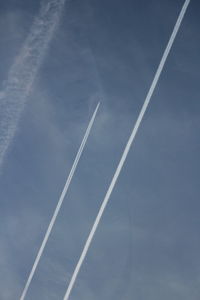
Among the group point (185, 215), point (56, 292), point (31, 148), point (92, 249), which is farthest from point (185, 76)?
point (56, 292)

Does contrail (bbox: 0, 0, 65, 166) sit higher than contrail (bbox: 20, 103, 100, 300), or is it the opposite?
contrail (bbox: 0, 0, 65, 166)

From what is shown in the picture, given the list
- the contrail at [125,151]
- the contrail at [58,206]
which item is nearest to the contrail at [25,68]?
the contrail at [58,206]

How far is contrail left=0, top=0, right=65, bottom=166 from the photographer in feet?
44.5

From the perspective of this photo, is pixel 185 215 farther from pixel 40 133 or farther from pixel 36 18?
pixel 36 18

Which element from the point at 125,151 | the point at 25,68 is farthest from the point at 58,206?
the point at 25,68

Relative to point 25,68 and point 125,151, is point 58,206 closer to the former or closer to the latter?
point 125,151

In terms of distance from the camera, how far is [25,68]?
14.3m

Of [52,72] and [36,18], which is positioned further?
[52,72]

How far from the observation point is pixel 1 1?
13.5 metres

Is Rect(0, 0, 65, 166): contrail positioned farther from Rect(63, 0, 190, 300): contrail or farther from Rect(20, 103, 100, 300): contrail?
Rect(63, 0, 190, 300): contrail

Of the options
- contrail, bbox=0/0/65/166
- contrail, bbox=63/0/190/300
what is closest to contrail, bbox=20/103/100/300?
contrail, bbox=63/0/190/300

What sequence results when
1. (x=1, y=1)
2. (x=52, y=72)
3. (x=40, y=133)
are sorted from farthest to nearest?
(x=40, y=133) < (x=52, y=72) < (x=1, y=1)

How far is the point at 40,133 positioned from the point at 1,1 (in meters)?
4.58

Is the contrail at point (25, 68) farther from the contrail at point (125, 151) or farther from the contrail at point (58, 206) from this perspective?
the contrail at point (125, 151)
